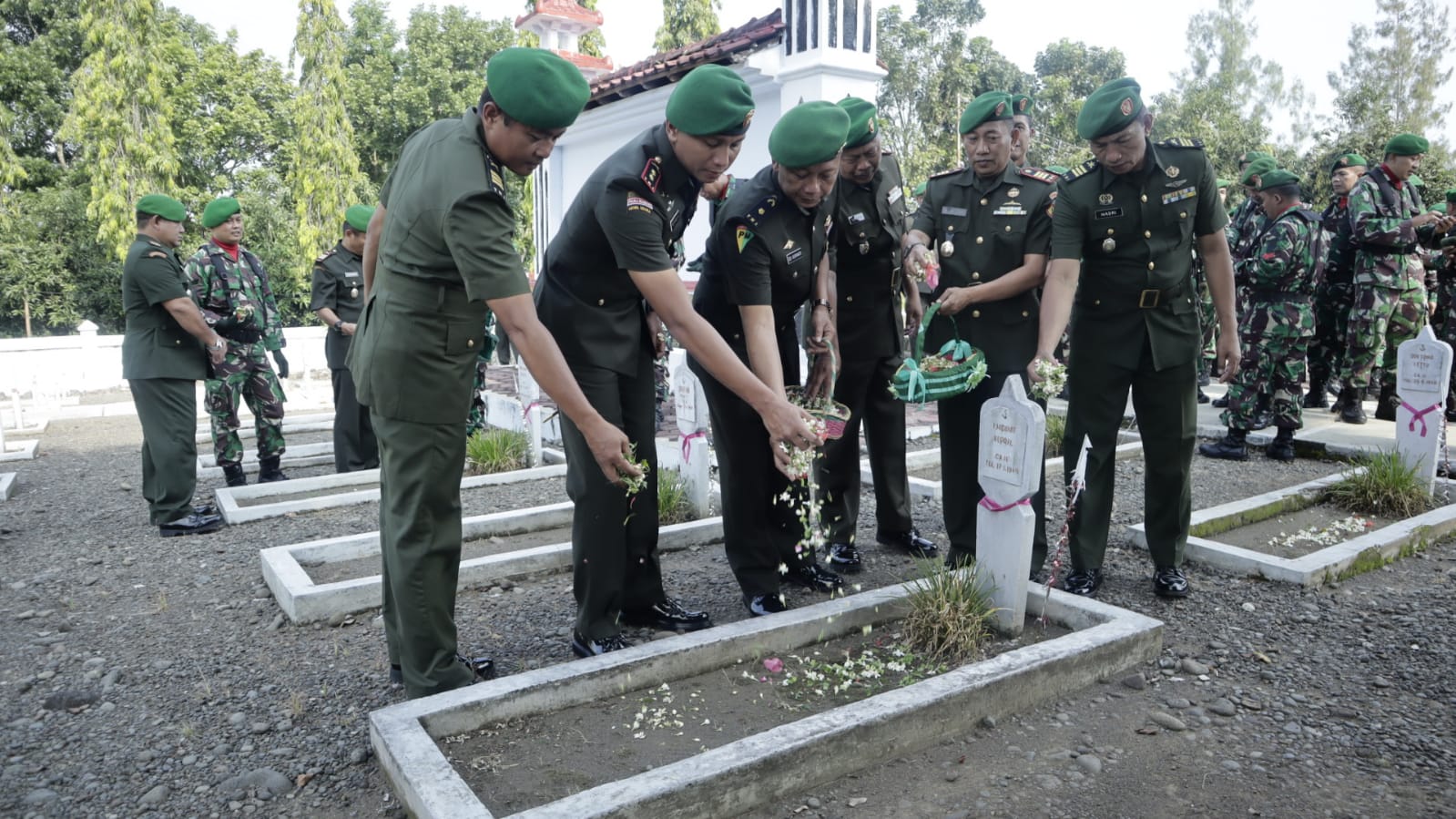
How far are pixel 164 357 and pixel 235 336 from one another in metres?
1.10

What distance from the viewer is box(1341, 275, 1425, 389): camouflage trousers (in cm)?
822

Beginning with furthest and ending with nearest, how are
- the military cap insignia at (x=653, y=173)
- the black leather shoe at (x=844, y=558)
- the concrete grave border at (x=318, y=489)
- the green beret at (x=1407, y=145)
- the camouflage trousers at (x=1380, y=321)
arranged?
the camouflage trousers at (x=1380, y=321) < the green beret at (x=1407, y=145) < the concrete grave border at (x=318, y=489) < the black leather shoe at (x=844, y=558) < the military cap insignia at (x=653, y=173)

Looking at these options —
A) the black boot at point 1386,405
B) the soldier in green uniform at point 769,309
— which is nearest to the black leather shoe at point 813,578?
the soldier in green uniform at point 769,309

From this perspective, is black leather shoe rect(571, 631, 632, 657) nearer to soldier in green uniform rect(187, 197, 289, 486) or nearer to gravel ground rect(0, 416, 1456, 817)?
gravel ground rect(0, 416, 1456, 817)

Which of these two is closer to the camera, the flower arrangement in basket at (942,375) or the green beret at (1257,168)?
the flower arrangement in basket at (942,375)

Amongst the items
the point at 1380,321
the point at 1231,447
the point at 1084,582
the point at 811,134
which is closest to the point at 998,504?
the point at 1084,582

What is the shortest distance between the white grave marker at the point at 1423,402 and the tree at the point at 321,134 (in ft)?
81.5

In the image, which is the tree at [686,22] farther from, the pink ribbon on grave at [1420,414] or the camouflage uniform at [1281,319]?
the pink ribbon on grave at [1420,414]

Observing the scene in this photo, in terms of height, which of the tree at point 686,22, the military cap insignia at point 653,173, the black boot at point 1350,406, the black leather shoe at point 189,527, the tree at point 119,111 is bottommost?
the black leather shoe at point 189,527

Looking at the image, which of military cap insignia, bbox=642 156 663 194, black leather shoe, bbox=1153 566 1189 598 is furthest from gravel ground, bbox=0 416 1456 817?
military cap insignia, bbox=642 156 663 194

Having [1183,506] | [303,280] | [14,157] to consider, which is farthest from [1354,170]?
[14,157]

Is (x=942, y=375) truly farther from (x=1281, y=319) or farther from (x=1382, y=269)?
(x=1382, y=269)

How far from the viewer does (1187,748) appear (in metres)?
2.96

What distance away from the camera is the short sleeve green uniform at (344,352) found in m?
7.32
